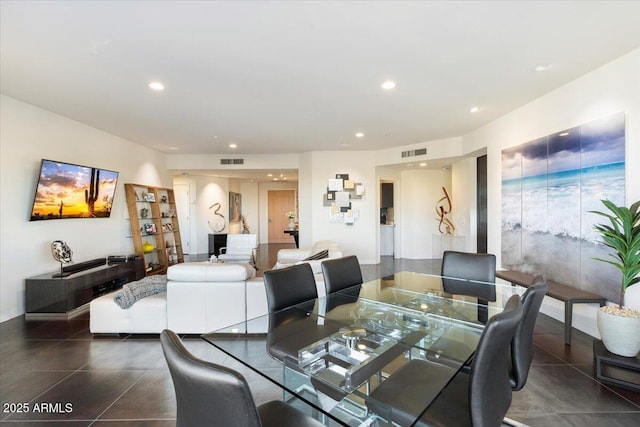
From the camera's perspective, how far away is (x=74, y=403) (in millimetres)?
2180

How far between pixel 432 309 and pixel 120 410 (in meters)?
2.39

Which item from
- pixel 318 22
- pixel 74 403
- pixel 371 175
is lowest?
pixel 74 403

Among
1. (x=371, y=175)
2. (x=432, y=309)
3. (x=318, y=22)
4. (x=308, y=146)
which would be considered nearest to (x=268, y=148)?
(x=308, y=146)

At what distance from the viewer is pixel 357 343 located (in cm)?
182

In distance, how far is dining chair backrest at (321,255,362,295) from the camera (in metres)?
2.79

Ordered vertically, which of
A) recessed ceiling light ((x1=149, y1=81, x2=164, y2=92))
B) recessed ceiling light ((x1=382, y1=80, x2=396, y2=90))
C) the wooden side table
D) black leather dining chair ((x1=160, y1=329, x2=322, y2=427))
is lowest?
the wooden side table

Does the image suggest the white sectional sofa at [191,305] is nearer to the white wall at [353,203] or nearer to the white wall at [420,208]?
the white wall at [353,203]

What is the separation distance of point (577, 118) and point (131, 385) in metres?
5.10

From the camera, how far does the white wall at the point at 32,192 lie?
12.6 feet

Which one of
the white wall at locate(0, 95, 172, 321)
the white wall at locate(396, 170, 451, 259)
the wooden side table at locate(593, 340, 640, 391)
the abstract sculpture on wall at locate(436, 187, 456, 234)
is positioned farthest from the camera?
the white wall at locate(396, 170, 451, 259)

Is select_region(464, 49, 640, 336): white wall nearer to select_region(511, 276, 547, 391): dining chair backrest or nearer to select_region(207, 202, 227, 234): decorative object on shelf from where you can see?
select_region(511, 276, 547, 391): dining chair backrest

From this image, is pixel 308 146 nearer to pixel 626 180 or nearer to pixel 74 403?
pixel 626 180

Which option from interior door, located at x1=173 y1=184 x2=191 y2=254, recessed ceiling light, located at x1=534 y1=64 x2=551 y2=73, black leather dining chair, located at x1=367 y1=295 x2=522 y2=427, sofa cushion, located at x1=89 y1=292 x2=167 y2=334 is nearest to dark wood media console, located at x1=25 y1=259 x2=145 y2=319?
sofa cushion, located at x1=89 y1=292 x2=167 y2=334

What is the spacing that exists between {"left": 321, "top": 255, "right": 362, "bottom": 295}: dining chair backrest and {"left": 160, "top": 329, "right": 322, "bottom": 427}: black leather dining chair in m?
1.84
